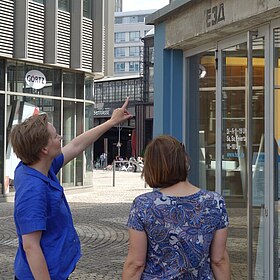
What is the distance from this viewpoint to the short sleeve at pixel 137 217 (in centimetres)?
279

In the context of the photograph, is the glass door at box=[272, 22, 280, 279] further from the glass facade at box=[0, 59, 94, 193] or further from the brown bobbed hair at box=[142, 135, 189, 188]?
the glass facade at box=[0, 59, 94, 193]

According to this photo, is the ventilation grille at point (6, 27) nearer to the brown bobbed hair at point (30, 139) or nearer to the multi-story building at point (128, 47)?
the brown bobbed hair at point (30, 139)

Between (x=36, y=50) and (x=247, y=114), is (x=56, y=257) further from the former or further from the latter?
(x=36, y=50)

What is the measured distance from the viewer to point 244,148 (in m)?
5.81

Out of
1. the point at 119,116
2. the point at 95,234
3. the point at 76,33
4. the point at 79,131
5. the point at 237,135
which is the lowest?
the point at 95,234

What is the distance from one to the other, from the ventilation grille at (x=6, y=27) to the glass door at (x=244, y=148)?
495 inches

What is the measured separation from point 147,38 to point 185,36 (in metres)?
57.3

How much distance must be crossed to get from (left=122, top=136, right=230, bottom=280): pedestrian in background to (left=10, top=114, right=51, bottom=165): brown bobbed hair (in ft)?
1.99

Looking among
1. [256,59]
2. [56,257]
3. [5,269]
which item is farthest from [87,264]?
[56,257]

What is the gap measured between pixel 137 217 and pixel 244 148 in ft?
10.4

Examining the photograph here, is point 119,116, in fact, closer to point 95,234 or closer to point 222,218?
point 222,218

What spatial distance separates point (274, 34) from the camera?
5332mm

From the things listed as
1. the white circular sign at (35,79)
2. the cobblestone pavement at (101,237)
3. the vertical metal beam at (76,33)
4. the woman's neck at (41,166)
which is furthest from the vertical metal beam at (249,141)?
the vertical metal beam at (76,33)

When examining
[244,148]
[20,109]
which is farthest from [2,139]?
[244,148]
